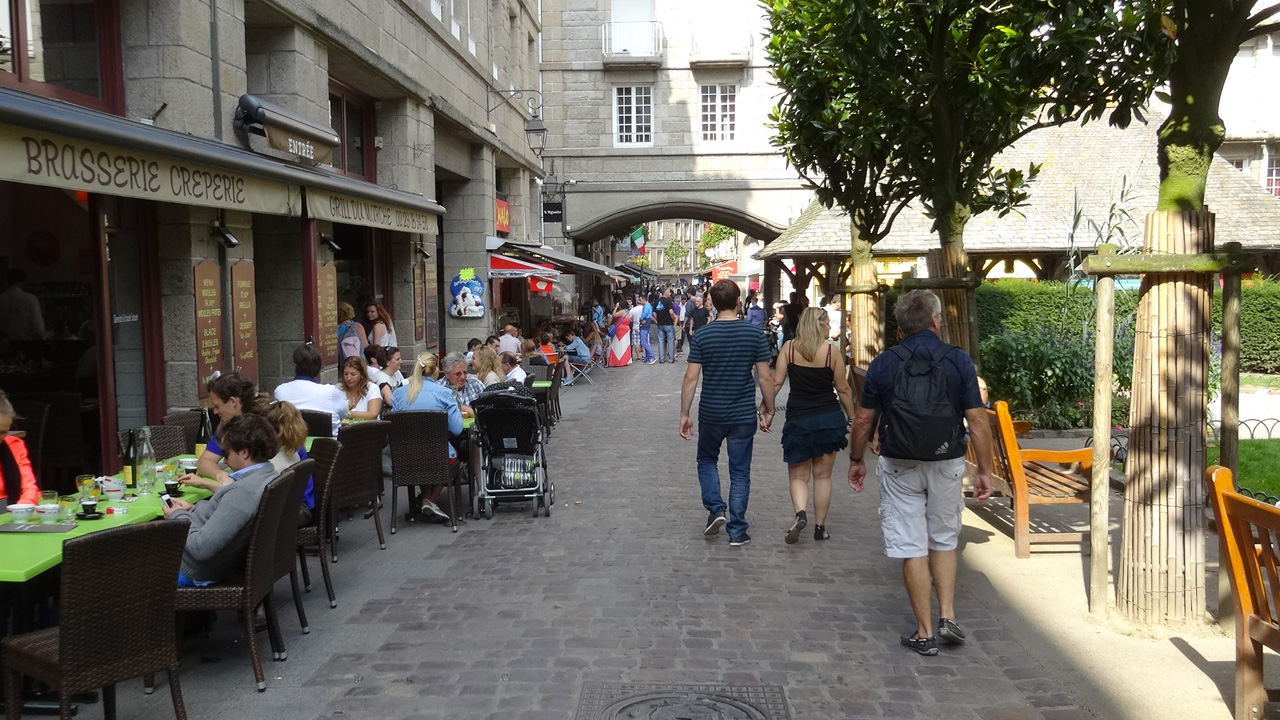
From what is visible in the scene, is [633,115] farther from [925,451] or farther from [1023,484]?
[925,451]

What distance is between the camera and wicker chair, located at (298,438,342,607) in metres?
6.21

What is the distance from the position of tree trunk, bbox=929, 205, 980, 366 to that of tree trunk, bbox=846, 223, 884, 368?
391cm

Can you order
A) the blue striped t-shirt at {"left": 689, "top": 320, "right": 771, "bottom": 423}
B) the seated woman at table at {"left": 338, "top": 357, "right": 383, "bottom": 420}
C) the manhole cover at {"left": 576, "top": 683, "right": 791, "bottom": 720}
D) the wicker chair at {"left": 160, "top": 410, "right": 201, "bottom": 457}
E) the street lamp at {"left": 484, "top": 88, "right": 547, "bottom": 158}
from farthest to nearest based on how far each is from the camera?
the street lamp at {"left": 484, "top": 88, "right": 547, "bottom": 158}
the seated woman at table at {"left": 338, "top": 357, "right": 383, "bottom": 420}
the blue striped t-shirt at {"left": 689, "top": 320, "right": 771, "bottom": 423}
the wicker chair at {"left": 160, "top": 410, "right": 201, "bottom": 457}
the manhole cover at {"left": 576, "top": 683, "right": 791, "bottom": 720}

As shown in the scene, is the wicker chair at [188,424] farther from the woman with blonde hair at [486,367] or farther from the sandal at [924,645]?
the sandal at [924,645]

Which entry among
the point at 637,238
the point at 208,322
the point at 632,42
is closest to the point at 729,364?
the point at 208,322

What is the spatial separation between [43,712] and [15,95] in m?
3.34

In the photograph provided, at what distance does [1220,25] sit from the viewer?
558 centimetres

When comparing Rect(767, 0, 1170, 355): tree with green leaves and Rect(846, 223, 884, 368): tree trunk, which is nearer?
Rect(767, 0, 1170, 355): tree with green leaves

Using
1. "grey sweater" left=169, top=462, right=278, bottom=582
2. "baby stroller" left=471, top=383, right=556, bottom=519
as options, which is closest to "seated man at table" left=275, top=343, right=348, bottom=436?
"baby stroller" left=471, top=383, right=556, bottom=519

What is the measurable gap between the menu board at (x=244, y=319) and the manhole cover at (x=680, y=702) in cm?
629

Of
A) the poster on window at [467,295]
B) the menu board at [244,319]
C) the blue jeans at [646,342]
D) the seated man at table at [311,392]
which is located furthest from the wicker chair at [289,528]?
the blue jeans at [646,342]

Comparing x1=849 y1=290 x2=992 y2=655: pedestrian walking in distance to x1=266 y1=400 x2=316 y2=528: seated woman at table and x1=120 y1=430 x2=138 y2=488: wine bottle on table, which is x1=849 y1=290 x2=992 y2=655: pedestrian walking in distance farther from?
x1=120 y1=430 x2=138 y2=488: wine bottle on table

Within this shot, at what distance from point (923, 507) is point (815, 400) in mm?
2280

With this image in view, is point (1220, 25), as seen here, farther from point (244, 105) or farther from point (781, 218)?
point (781, 218)
